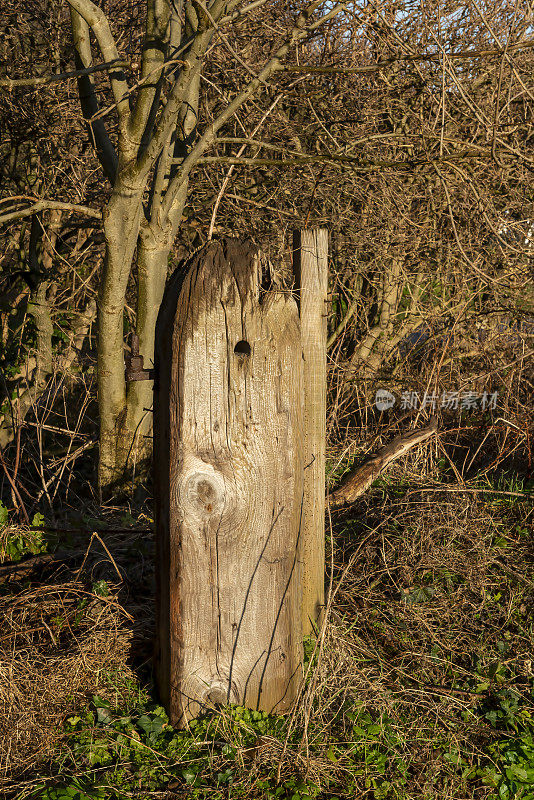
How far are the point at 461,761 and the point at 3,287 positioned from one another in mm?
6354

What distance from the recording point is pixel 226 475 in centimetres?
224

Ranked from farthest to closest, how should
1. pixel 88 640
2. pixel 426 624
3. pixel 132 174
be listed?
pixel 132 174 → pixel 426 624 → pixel 88 640

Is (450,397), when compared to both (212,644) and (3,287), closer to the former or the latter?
(212,644)

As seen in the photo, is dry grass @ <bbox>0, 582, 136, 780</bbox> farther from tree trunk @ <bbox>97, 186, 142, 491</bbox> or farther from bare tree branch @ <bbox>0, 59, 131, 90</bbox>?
bare tree branch @ <bbox>0, 59, 131, 90</bbox>

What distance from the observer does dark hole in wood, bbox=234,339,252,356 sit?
87.9 inches

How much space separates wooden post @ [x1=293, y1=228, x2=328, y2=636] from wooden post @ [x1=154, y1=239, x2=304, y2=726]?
395 millimetres

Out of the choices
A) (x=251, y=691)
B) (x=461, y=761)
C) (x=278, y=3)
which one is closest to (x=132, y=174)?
(x=278, y=3)

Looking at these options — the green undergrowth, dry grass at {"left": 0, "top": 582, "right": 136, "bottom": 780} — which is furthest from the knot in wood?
dry grass at {"left": 0, "top": 582, "right": 136, "bottom": 780}

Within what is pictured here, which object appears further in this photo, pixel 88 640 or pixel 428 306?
pixel 428 306

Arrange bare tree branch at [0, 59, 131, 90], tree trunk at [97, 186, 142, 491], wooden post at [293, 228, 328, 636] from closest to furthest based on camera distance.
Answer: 1. wooden post at [293, 228, 328, 636]
2. bare tree branch at [0, 59, 131, 90]
3. tree trunk at [97, 186, 142, 491]

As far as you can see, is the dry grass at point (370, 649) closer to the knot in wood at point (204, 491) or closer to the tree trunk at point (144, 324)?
the knot in wood at point (204, 491)

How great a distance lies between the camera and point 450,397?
577 centimetres

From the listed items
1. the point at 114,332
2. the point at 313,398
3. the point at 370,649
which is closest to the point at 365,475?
the point at 370,649

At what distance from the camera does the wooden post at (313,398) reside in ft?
8.87
